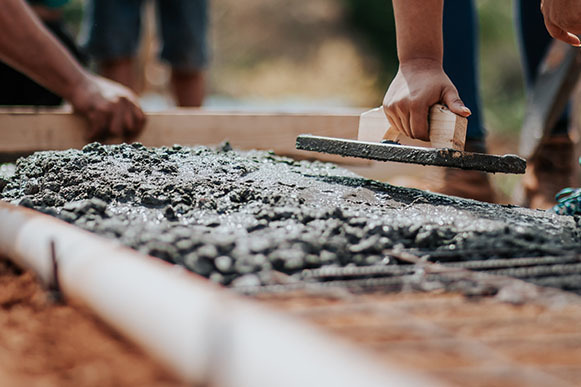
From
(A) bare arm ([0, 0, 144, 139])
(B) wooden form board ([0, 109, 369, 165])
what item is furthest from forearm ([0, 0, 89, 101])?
(B) wooden form board ([0, 109, 369, 165])

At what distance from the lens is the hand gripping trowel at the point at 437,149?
5.07 feet

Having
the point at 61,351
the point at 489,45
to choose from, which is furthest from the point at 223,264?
the point at 489,45

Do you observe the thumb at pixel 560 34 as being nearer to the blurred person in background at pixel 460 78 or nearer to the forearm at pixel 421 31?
the blurred person in background at pixel 460 78

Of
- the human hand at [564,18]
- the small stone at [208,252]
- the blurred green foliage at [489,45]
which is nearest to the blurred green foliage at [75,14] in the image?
the blurred green foliage at [489,45]

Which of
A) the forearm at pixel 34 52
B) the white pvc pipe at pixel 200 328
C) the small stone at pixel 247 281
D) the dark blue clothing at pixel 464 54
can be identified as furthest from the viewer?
the dark blue clothing at pixel 464 54

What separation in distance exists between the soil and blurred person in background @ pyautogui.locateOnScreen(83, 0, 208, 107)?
9.04 ft

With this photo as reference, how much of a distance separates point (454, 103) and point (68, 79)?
1504mm

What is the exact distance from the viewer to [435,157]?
1.57m

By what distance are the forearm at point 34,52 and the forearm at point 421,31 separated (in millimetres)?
1284

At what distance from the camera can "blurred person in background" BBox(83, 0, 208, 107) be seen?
11.2 ft

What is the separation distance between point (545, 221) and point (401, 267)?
0.54 meters

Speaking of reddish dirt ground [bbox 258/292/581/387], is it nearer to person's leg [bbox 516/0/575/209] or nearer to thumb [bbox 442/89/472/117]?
thumb [bbox 442/89/472/117]

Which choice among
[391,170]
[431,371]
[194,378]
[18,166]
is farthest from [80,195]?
[391,170]

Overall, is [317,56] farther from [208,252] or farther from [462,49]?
[208,252]
